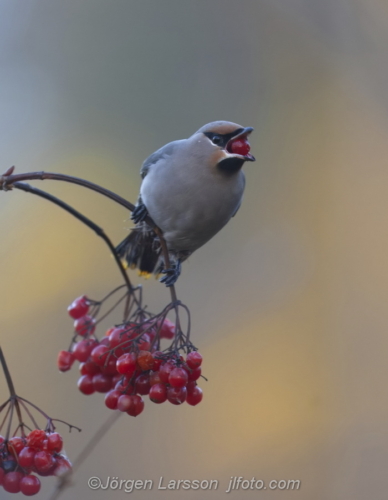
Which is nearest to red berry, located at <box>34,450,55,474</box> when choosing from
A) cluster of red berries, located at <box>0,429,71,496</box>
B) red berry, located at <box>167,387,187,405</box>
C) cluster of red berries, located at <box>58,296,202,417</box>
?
cluster of red berries, located at <box>0,429,71,496</box>

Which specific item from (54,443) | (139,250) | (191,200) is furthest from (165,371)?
(139,250)

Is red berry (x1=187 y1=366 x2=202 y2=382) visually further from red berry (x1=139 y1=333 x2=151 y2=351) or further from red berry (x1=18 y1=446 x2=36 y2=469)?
red berry (x1=18 y1=446 x2=36 y2=469)

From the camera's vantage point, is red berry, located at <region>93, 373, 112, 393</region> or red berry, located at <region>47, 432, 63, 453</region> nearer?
red berry, located at <region>47, 432, 63, 453</region>

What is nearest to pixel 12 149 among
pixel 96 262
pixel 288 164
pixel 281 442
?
pixel 96 262

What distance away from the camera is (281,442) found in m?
4.78

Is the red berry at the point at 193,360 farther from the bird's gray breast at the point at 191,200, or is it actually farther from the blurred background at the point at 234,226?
the blurred background at the point at 234,226

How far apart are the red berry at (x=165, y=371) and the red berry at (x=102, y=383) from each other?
363mm

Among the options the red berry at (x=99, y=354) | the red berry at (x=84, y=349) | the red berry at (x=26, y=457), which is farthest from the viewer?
the red berry at (x=84, y=349)

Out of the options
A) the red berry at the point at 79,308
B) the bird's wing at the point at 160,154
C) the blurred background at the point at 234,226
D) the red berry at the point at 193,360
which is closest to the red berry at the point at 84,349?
the red berry at the point at 79,308

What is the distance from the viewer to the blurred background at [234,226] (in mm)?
4664

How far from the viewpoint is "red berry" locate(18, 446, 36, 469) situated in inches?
58.8

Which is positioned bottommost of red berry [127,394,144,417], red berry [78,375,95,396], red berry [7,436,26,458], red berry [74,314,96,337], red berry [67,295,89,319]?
red berry [7,436,26,458]

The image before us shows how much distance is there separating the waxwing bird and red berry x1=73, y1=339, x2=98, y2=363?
330mm

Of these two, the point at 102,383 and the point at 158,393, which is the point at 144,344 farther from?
the point at 102,383
